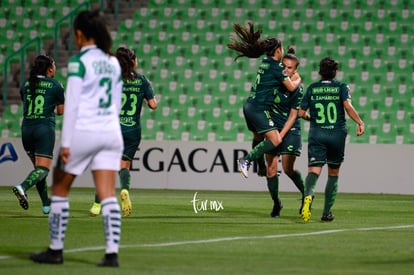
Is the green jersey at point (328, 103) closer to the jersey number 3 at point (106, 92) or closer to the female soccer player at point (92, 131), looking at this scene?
the female soccer player at point (92, 131)

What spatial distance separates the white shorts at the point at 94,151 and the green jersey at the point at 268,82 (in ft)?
18.9

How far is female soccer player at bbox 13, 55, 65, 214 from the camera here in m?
13.8

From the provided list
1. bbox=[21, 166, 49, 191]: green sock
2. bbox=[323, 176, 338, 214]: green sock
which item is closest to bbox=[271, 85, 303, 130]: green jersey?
bbox=[323, 176, 338, 214]: green sock

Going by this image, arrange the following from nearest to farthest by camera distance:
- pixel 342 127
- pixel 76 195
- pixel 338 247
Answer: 1. pixel 338 247
2. pixel 342 127
3. pixel 76 195

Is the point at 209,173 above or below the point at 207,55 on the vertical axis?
below

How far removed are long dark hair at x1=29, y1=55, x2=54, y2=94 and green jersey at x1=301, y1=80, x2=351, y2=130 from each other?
3.34 m

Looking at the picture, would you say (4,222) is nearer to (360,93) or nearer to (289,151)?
(289,151)

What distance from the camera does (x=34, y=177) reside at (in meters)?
13.6

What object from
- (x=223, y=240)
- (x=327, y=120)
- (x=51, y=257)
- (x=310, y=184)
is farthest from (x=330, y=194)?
(x=51, y=257)

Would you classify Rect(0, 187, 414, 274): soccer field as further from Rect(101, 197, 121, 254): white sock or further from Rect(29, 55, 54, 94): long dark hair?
Rect(29, 55, 54, 94): long dark hair

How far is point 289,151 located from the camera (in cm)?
1488

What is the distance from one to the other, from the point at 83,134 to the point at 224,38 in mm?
18695

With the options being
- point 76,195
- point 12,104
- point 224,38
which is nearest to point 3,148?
point 12,104

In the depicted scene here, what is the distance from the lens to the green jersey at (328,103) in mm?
13398
